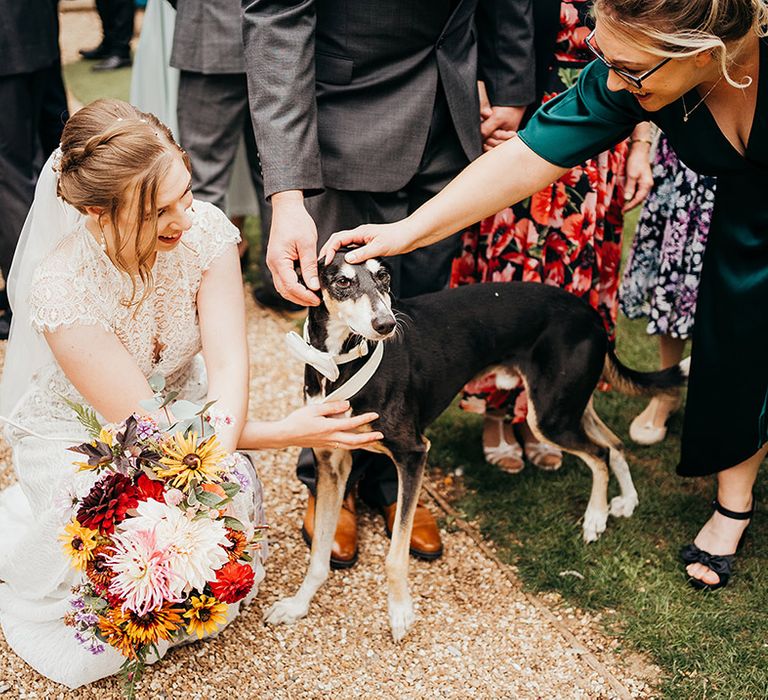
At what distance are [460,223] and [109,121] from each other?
45.5 inches

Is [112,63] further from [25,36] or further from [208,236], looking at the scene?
[208,236]

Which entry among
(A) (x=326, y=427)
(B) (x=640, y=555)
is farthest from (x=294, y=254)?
(B) (x=640, y=555)

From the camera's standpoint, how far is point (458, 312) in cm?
326

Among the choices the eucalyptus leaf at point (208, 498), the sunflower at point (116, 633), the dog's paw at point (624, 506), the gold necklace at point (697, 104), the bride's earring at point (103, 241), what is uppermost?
the gold necklace at point (697, 104)

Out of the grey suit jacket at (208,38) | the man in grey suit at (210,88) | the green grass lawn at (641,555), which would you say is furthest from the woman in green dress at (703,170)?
the grey suit jacket at (208,38)

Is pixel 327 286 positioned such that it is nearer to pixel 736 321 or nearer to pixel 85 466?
pixel 85 466

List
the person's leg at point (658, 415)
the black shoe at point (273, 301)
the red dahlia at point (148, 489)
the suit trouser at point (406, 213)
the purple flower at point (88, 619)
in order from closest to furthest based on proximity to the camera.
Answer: the red dahlia at point (148, 489), the purple flower at point (88, 619), the suit trouser at point (406, 213), the person's leg at point (658, 415), the black shoe at point (273, 301)

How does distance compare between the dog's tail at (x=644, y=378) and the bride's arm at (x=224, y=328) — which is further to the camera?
the dog's tail at (x=644, y=378)

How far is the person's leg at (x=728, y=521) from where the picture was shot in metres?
3.30

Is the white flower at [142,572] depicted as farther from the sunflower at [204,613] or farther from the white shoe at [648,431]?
the white shoe at [648,431]

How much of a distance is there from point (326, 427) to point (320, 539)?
1.87 ft

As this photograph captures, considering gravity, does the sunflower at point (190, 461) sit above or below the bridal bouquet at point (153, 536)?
above

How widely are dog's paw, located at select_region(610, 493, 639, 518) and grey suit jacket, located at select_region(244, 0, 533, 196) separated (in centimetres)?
159

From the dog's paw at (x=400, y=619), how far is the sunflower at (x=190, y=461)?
116 centimetres
